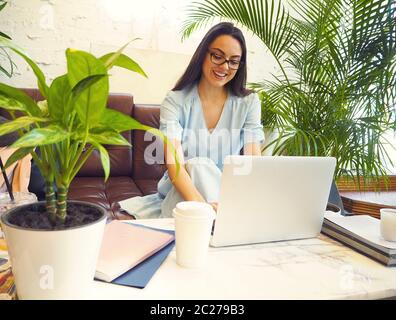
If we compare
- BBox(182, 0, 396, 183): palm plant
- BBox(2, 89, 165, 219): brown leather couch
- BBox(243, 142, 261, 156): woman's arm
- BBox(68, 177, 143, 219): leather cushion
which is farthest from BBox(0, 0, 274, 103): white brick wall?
BBox(243, 142, 261, 156): woman's arm

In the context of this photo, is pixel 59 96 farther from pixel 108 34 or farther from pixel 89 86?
pixel 108 34

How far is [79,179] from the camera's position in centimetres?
219

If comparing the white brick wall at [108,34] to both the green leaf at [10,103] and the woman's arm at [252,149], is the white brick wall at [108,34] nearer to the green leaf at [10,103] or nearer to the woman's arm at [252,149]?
the woman's arm at [252,149]

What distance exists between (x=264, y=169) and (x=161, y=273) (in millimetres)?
300

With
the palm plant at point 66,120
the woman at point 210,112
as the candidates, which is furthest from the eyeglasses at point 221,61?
the palm plant at point 66,120

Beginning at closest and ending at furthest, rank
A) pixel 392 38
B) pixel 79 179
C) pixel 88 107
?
pixel 88 107
pixel 392 38
pixel 79 179

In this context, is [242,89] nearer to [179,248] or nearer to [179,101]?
[179,101]

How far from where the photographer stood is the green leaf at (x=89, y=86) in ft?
1.37

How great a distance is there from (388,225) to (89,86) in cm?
72

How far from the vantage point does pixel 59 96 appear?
1.49 ft

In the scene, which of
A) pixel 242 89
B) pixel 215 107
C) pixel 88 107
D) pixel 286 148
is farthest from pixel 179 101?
pixel 88 107

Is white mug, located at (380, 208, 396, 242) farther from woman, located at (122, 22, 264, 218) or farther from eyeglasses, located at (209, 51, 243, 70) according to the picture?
eyeglasses, located at (209, 51, 243, 70)

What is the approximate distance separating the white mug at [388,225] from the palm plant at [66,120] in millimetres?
606

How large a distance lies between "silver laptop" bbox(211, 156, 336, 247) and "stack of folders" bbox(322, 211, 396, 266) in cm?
8
